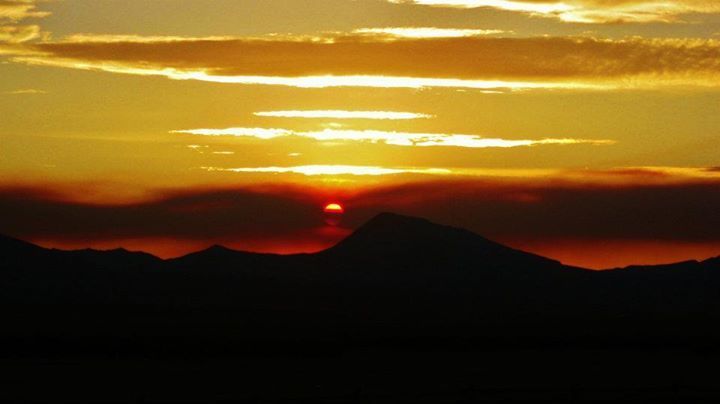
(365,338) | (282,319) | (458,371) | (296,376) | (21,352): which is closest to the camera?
(296,376)

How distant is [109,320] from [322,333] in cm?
3458

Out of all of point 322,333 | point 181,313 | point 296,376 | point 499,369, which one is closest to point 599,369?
point 499,369

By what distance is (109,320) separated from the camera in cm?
15425

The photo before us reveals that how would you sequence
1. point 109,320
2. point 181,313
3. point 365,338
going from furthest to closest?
point 181,313 < point 109,320 < point 365,338

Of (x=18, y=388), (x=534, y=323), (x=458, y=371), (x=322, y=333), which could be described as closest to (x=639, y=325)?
(x=534, y=323)

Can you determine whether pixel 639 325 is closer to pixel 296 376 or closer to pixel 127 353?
pixel 127 353

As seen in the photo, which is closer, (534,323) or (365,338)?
(365,338)

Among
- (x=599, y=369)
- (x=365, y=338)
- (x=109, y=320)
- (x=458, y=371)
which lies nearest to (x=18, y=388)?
(x=458, y=371)

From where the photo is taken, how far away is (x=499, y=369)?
7450cm

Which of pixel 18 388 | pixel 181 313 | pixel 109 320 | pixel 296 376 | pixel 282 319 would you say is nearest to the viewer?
pixel 18 388

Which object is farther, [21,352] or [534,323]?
[534,323]

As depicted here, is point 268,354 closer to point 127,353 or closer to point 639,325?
point 127,353

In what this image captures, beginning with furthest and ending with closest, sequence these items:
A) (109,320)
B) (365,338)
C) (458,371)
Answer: (109,320) → (365,338) → (458,371)

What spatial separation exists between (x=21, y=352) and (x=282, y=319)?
264 feet
